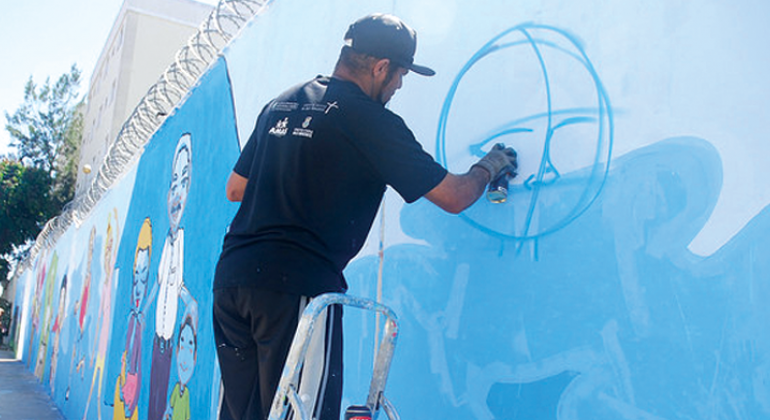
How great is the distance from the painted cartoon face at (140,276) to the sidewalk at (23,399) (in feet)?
12.3

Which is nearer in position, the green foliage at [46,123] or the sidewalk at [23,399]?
the sidewalk at [23,399]

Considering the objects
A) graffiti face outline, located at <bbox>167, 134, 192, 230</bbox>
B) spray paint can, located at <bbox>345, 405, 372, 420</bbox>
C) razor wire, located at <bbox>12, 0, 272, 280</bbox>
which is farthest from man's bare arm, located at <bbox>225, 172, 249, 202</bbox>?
graffiti face outline, located at <bbox>167, 134, 192, 230</bbox>

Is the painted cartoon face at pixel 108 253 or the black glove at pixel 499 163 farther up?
the painted cartoon face at pixel 108 253

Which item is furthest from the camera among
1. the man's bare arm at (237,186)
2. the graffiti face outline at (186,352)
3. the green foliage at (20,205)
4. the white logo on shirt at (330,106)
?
the green foliage at (20,205)

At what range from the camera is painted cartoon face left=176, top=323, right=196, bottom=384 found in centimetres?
394

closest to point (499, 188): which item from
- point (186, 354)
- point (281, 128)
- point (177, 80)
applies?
point (281, 128)

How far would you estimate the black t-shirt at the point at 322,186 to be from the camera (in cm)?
190

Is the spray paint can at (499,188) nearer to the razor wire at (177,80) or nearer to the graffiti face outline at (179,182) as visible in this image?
the razor wire at (177,80)

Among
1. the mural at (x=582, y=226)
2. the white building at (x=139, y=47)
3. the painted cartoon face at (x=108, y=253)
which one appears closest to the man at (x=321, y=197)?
the mural at (x=582, y=226)

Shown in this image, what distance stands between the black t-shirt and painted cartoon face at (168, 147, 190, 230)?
2.82 meters

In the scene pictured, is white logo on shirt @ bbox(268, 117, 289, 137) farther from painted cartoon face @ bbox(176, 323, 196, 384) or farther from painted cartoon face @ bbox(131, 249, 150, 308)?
painted cartoon face @ bbox(131, 249, 150, 308)

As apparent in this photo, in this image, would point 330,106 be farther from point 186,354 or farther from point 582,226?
point 186,354

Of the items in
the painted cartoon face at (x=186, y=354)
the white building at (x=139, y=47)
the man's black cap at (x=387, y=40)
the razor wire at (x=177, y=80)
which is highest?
the white building at (x=139, y=47)

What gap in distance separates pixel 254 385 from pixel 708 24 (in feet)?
4.84
